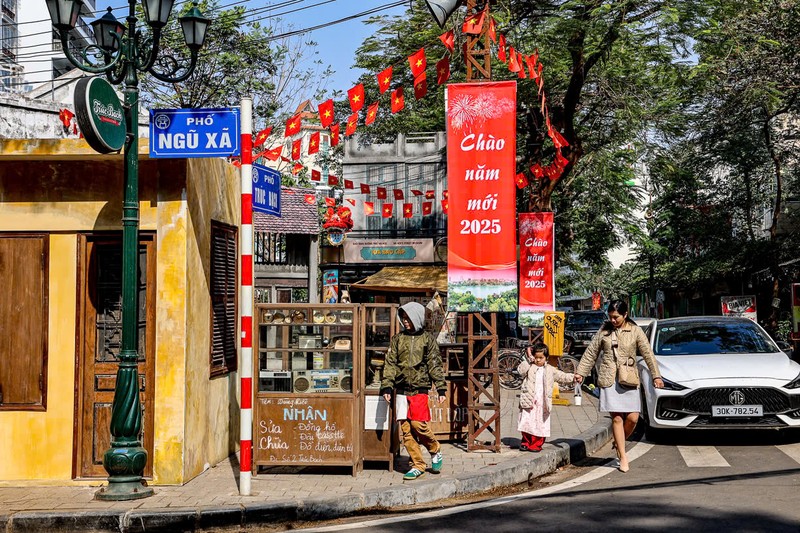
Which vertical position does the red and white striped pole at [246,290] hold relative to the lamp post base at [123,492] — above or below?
above

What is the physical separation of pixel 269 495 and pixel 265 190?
2.95m

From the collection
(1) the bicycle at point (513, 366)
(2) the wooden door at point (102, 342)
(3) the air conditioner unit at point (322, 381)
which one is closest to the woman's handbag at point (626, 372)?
(3) the air conditioner unit at point (322, 381)

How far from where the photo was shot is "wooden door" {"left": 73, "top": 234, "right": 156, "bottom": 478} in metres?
8.84

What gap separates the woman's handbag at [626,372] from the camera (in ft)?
29.7

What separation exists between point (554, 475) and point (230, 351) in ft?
13.1

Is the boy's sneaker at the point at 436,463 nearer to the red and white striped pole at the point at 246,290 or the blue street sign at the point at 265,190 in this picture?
the red and white striped pole at the point at 246,290

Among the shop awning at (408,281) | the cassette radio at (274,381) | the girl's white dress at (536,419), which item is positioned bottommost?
the girl's white dress at (536,419)

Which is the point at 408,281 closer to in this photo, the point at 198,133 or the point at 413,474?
the point at 413,474

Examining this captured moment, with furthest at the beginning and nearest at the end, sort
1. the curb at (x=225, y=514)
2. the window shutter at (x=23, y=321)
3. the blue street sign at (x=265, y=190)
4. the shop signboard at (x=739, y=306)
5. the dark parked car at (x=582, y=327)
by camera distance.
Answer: the dark parked car at (x=582, y=327) → the shop signboard at (x=739, y=306) → the window shutter at (x=23, y=321) → the blue street sign at (x=265, y=190) → the curb at (x=225, y=514)

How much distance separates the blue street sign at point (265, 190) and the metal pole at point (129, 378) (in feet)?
3.59

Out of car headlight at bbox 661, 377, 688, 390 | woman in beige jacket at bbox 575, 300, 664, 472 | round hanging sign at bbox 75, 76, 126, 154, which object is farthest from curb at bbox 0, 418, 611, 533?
car headlight at bbox 661, 377, 688, 390

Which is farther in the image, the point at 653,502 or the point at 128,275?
the point at 128,275

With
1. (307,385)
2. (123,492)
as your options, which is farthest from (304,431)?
(123,492)

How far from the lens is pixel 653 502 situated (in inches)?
282
